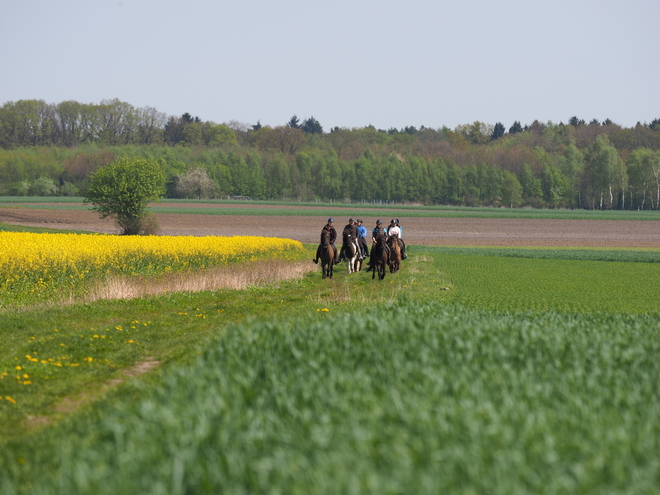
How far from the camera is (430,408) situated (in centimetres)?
730

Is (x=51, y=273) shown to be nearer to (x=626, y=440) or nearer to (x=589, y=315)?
(x=589, y=315)

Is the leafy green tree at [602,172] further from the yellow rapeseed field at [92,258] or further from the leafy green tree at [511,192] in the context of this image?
the yellow rapeseed field at [92,258]

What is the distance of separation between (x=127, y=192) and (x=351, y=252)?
37847 millimetres

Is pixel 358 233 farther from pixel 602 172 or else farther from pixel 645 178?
pixel 602 172

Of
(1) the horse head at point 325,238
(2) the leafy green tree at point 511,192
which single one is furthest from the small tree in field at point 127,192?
(2) the leafy green tree at point 511,192

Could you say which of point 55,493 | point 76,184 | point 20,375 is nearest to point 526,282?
point 20,375

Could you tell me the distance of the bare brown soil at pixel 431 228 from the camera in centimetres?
6912

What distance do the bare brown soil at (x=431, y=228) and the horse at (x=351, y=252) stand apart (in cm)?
3449

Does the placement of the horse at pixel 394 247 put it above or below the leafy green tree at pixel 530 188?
below

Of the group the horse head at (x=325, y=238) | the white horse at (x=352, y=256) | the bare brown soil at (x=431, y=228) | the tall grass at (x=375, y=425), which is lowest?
the bare brown soil at (x=431, y=228)

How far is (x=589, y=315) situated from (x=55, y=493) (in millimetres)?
13880

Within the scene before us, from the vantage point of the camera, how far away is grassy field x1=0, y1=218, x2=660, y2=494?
19.0 feet

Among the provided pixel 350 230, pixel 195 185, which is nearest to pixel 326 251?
pixel 350 230

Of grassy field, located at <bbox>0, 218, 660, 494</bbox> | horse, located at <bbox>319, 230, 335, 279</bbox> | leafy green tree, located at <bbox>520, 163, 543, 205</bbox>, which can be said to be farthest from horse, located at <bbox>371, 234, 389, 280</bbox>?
leafy green tree, located at <bbox>520, 163, 543, 205</bbox>
